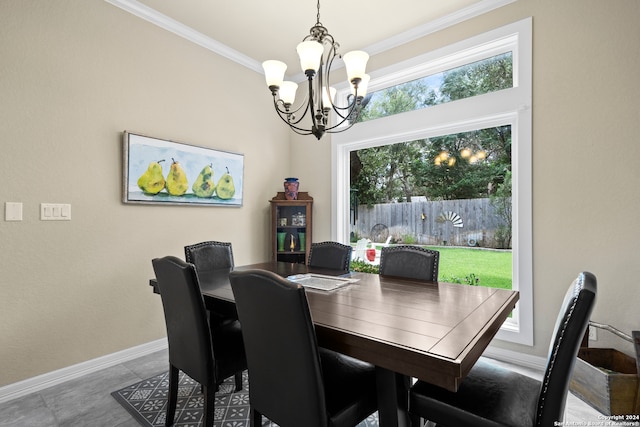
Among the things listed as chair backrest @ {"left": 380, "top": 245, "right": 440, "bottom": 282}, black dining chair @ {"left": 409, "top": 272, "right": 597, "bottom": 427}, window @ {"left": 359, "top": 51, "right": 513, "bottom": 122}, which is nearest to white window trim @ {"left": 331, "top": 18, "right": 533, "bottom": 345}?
window @ {"left": 359, "top": 51, "right": 513, "bottom": 122}

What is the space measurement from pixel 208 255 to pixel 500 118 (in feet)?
8.91

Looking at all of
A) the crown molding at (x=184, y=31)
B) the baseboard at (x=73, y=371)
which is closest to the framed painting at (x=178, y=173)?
the crown molding at (x=184, y=31)

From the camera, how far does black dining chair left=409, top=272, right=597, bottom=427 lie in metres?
0.98

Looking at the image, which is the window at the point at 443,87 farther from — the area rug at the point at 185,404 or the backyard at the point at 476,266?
the area rug at the point at 185,404

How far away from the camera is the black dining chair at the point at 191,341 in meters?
1.49

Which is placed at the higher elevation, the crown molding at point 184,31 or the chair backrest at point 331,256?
the crown molding at point 184,31

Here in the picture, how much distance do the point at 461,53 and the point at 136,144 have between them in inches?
119

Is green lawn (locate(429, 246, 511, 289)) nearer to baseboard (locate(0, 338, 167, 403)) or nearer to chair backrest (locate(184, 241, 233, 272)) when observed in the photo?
chair backrest (locate(184, 241, 233, 272))

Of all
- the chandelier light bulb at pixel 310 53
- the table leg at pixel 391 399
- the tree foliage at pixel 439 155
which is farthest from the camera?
the tree foliage at pixel 439 155

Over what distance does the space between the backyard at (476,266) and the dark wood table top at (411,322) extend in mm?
1191

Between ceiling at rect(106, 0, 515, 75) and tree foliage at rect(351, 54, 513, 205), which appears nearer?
ceiling at rect(106, 0, 515, 75)

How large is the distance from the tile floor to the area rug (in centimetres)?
7

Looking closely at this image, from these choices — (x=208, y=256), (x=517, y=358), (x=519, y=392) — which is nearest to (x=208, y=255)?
(x=208, y=256)

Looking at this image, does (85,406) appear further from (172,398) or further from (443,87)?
(443,87)
